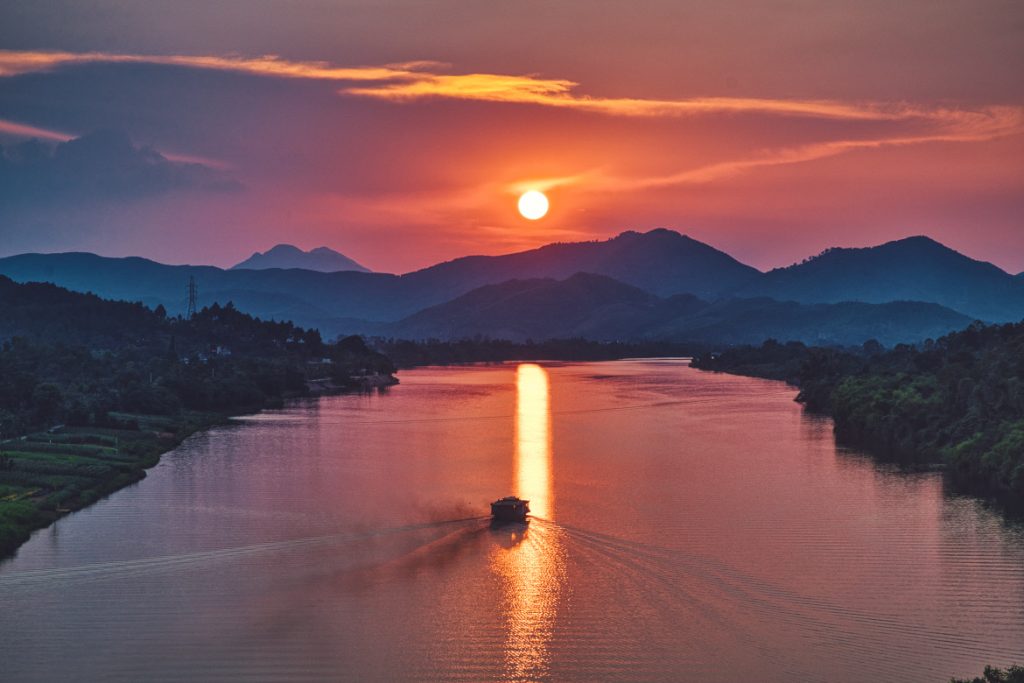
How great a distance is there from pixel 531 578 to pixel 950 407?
109 ft

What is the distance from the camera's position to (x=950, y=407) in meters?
53.2

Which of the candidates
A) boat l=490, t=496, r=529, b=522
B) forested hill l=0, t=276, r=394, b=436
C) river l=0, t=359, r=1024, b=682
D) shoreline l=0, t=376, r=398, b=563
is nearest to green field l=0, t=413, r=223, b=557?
shoreline l=0, t=376, r=398, b=563

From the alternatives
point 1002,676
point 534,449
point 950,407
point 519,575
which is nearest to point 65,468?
point 519,575

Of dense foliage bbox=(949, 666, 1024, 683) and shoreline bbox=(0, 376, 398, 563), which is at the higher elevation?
shoreline bbox=(0, 376, 398, 563)

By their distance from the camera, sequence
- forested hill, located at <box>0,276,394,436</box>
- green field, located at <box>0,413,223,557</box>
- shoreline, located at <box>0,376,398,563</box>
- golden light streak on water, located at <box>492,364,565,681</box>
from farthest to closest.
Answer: forested hill, located at <box>0,276,394,436</box> < green field, located at <box>0,413,223,557</box> < shoreline, located at <box>0,376,398,563</box> < golden light streak on water, located at <box>492,364,565,681</box>

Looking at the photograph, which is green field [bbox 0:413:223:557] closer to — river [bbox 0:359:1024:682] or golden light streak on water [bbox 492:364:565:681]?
river [bbox 0:359:1024:682]

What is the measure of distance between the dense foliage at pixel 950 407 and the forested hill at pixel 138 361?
42.2 m

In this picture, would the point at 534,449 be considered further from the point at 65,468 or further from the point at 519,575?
the point at 519,575

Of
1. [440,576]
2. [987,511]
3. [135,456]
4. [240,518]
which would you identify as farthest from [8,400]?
[987,511]

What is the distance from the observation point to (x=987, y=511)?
3644 centimetres

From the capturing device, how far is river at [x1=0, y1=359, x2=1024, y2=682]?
2264 centimetres

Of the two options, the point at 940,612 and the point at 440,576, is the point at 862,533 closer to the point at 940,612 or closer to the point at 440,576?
the point at 940,612

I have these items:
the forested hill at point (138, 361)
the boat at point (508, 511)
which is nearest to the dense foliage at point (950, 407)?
the boat at point (508, 511)

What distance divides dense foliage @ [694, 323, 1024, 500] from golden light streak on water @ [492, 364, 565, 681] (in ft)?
58.0
